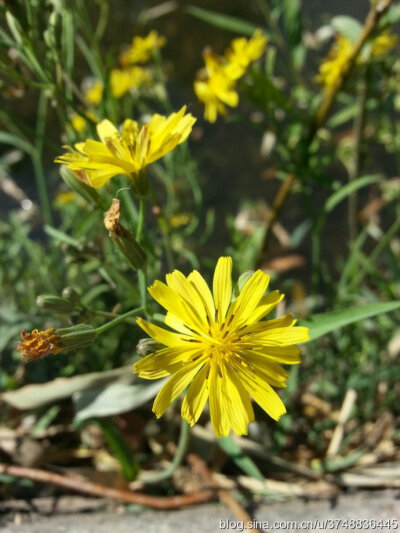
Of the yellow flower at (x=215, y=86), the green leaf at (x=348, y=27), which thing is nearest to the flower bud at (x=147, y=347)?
the yellow flower at (x=215, y=86)

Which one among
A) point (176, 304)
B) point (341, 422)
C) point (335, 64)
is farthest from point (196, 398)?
point (335, 64)

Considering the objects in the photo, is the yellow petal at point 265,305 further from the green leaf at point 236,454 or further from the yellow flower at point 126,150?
the green leaf at point 236,454

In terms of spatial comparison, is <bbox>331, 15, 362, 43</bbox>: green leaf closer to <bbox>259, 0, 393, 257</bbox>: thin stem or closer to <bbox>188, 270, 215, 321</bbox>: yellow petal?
<bbox>259, 0, 393, 257</bbox>: thin stem

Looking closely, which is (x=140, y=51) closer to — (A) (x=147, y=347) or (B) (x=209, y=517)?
(A) (x=147, y=347)

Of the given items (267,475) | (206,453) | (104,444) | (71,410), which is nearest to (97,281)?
(71,410)

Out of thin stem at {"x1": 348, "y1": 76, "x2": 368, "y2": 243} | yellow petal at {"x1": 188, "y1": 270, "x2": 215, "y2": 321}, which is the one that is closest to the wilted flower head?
yellow petal at {"x1": 188, "y1": 270, "x2": 215, "y2": 321}

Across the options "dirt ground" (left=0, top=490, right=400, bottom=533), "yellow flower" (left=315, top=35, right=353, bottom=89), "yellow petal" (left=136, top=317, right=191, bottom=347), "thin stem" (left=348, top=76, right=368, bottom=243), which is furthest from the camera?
"yellow flower" (left=315, top=35, right=353, bottom=89)

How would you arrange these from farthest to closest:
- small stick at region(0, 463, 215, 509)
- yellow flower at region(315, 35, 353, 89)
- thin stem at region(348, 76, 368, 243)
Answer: yellow flower at region(315, 35, 353, 89) < thin stem at region(348, 76, 368, 243) < small stick at region(0, 463, 215, 509)
